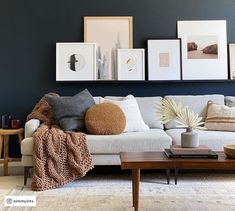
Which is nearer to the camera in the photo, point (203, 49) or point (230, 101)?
point (230, 101)

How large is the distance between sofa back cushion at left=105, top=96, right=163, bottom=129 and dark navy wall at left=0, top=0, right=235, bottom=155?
330mm

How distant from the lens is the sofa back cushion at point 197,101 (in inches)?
156

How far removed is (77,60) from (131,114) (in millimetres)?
1059

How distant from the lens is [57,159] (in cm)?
304

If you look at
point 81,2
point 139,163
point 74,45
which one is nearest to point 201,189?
point 139,163

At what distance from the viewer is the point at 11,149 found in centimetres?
421

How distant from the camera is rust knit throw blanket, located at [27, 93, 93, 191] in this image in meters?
3.03

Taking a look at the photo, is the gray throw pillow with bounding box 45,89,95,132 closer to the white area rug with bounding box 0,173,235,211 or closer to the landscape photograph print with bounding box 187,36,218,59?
the white area rug with bounding box 0,173,235,211

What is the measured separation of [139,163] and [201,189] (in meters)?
A: 1.10

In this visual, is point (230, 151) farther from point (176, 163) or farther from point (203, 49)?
point (203, 49)

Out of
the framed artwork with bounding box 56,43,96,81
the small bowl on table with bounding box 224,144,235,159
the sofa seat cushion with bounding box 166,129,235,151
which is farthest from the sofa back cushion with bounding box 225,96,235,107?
the small bowl on table with bounding box 224,144,235,159

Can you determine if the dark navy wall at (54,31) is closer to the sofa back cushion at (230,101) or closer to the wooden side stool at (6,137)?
the sofa back cushion at (230,101)

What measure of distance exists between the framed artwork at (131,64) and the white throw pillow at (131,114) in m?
0.46

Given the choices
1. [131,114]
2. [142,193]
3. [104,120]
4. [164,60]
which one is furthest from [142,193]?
[164,60]
